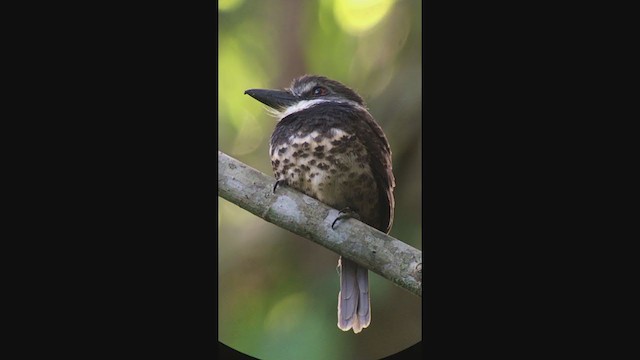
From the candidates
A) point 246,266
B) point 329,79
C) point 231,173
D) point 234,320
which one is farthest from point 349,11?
point 234,320

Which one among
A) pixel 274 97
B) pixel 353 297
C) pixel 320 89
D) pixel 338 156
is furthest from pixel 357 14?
pixel 353 297

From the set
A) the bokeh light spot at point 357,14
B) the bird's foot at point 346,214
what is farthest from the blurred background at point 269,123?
the bird's foot at point 346,214

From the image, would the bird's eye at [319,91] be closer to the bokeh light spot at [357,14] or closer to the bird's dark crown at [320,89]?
the bird's dark crown at [320,89]

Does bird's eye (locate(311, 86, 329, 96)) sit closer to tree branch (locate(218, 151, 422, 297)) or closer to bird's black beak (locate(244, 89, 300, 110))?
bird's black beak (locate(244, 89, 300, 110))

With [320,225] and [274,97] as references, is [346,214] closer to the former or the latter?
[320,225]

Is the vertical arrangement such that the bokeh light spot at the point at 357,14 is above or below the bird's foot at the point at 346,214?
above

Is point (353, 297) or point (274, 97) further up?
point (274, 97)
